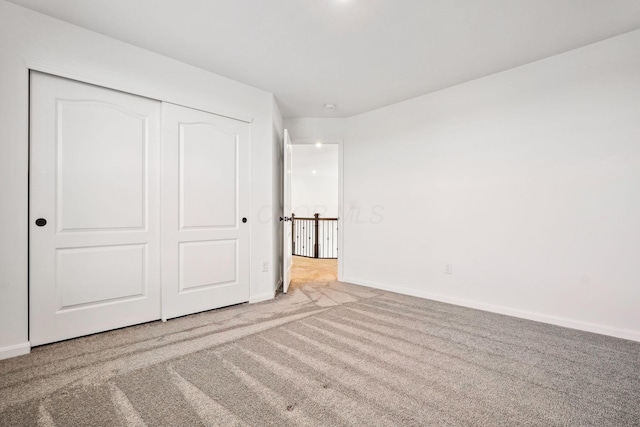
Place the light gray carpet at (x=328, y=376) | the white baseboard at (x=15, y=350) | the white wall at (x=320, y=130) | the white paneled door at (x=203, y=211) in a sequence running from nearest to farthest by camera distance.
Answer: the light gray carpet at (x=328, y=376) < the white baseboard at (x=15, y=350) < the white paneled door at (x=203, y=211) < the white wall at (x=320, y=130)

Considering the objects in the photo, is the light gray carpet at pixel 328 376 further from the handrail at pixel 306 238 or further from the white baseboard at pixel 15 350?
the handrail at pixel 306 238

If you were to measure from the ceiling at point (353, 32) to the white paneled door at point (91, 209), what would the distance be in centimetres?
60

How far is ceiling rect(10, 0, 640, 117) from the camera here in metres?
2.00

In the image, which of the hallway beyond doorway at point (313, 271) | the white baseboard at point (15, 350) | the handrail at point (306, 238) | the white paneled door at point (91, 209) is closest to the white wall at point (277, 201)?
the hallway beyond doorway at point (313, 271)

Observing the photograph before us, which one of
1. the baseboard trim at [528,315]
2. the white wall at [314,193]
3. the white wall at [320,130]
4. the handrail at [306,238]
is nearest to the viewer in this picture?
the baseboard trim at [528,315]

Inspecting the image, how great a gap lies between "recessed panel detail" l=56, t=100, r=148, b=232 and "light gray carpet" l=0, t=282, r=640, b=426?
0.96 metres

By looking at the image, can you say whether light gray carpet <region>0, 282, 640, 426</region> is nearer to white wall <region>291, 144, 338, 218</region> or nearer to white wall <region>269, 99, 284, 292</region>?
white wall <region>269, 99, 284, 292</region>

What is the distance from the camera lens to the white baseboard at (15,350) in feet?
6.24

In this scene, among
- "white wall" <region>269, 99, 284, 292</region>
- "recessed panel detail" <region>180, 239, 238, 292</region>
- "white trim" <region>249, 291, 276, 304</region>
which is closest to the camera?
"recessed panel detail" <region>180, 239, 238, 292</region>

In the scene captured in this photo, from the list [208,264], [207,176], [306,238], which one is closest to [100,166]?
[207,176]

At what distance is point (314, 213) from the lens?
31.6 ft

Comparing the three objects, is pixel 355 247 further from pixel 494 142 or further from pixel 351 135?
pixel 494 142

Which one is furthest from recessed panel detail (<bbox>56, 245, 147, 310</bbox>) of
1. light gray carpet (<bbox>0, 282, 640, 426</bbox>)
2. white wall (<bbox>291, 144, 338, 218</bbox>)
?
white wall (<bbox>291, 144, 338, 218</bbox>)

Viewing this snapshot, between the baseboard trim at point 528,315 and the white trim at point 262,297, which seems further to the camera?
the white trim at point 262,297
